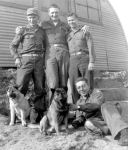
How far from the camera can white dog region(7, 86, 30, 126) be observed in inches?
134

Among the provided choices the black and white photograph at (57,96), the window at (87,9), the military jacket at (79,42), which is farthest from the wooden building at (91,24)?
the military jacket at (79,42)

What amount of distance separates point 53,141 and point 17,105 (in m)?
1.05

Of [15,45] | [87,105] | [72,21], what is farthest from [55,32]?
[87,105]

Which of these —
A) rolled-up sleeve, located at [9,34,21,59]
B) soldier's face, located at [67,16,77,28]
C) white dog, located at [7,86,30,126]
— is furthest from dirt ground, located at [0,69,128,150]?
soldier's face, located at [67,16,77,28]

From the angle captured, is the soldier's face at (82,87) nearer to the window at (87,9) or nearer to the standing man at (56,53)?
the standing man at (56,53)

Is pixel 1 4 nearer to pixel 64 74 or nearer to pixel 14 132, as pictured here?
pixel 64 74

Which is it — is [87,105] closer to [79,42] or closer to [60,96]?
[60,96]

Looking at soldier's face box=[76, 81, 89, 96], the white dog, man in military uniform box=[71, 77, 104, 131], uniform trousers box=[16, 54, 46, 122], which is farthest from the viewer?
uniform trousers box=[16, 54, 46, 122]

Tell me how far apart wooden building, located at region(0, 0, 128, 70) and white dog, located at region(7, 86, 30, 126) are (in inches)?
133

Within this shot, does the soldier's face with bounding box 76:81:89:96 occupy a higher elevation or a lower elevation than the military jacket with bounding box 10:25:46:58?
lower

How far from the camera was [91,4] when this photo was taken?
33.6ft

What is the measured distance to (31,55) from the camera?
3.60 metres

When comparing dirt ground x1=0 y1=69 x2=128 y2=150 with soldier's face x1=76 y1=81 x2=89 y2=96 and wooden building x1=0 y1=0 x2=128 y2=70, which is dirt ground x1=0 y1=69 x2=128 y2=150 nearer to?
soldier's face x1=76 y1=81 x2=89 y2=96

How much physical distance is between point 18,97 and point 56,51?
1066mm
